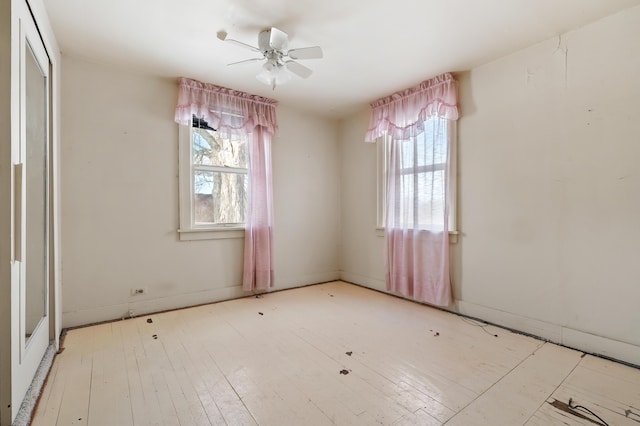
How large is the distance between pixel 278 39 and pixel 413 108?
174 centimetres

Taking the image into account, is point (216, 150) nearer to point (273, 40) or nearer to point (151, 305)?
point (273, 40)

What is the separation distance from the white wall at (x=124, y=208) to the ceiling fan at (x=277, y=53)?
1.15m

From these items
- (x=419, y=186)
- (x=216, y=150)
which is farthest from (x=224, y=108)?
(x=419, y=186)

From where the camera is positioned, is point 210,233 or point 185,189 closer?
point 185,189

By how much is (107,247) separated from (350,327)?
8.00ft

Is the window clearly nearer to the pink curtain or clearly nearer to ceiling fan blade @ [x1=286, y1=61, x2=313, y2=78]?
the pink curtain

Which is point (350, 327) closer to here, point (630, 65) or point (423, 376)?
point (423, 376)

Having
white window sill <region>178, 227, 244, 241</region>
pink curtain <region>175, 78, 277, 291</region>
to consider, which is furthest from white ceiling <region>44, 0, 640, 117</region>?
white window sill <region>178, 227, 244, 241</region>

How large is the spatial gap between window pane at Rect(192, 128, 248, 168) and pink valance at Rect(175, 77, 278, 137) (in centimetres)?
13

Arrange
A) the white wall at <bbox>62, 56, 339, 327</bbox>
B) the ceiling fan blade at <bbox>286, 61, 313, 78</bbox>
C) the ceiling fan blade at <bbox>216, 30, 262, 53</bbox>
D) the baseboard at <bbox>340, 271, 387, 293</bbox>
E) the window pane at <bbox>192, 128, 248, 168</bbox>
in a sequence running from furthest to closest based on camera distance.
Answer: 1. the baseboard at <bbox>340, 271, 387, 293</bbox>
2. the window pane at <bbox>192, 128, 248, 168</bbox>
3. the white wall at <bbox>62, 56, 339, 327</bbox>
4. the ceiling fan blade at <bbox>286, 61, 313, 78</bbox>
5. the ceiling fan blade at <bbox>216, 30, 262, 53</bbox>

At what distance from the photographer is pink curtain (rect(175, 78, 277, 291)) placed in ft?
11.4

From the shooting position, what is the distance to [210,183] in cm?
345

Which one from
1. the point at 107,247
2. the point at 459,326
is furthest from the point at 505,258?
the point at 107,247

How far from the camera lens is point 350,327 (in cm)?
274
